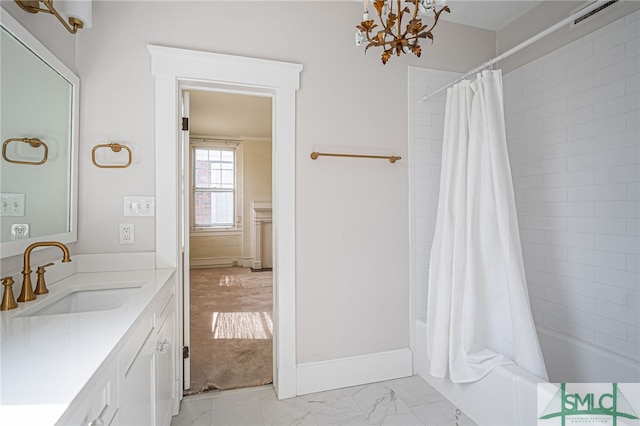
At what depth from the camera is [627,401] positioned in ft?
5.29

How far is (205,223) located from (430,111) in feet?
16.7

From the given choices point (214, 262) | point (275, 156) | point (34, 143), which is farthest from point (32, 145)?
point (214, 262)

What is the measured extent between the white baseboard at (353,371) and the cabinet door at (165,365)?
80 centimetres

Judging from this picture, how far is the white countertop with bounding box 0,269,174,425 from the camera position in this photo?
0.64m

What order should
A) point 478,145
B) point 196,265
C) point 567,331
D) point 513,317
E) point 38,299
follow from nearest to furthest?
point 38,299
point 513,317
point 478,145
point 567,331
point 196,265

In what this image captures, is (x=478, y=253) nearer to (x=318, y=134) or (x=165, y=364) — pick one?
(x=318, y=134)

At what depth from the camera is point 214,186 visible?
21.6 feet

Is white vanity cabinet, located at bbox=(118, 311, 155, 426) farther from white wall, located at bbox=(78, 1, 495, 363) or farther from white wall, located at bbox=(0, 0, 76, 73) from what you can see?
white wall, located at bbox=(0, 0, 76, 73)

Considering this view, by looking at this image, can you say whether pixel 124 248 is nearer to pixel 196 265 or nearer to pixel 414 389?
pixel 414 389

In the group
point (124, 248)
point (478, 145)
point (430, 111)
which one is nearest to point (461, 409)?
point (478, 145)

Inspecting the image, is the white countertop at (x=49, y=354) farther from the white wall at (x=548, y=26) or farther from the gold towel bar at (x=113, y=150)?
the white wall at (x=548, y=26)

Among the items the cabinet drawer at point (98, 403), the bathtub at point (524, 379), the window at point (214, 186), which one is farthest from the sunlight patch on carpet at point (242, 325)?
the window at point (214, 186)

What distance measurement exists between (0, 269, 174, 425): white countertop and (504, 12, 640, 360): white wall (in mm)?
2495

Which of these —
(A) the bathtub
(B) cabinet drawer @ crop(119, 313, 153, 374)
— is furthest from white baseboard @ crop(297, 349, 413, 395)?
(B) cabinet drawer @ crop(119, 313, 153, 374)
